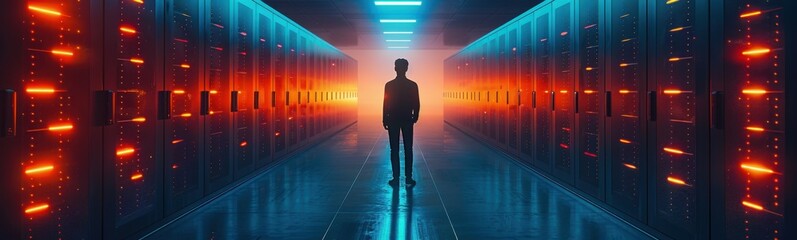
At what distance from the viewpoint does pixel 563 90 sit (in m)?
6.36

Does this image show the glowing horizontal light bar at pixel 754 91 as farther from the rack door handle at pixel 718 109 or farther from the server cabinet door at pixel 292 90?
the server cabinet door at pixel 292 90

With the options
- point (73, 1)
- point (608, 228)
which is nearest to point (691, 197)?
point (608, 228)

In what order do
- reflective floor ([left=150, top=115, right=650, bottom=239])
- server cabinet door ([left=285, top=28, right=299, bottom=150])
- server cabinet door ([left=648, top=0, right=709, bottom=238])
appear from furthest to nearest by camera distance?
server cabinet door ([left=285, top=28, right=299, bottom=150]) → reflective floor ([left=150, top=115, right=650, bottom=239]) → server cabinet door ([left=648, top=0, right=709, bottom=238])

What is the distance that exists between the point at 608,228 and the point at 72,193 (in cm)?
392

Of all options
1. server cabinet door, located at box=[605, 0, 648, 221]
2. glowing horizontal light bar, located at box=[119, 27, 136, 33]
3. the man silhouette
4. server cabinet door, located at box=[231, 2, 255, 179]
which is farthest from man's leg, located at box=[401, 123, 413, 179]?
glowing horizontal light bar, located at box=[119, 27, 136, 33]

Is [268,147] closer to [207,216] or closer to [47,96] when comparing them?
[207,216]

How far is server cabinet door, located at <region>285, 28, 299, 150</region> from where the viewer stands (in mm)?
9078

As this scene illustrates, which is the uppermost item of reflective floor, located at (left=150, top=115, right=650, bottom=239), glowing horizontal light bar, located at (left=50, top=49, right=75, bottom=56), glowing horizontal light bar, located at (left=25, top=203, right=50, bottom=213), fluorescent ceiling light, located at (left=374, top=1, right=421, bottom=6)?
fluorescent ceiling light, located at (left=374, top=1, right=421, bottom=6)

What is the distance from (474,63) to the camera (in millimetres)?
13320

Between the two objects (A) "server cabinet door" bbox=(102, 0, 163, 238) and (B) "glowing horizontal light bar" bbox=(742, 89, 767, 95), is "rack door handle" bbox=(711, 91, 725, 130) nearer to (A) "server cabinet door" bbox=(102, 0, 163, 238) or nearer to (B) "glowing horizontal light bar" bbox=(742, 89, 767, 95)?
(B) "glowing horizontal light bar" bbox=(742, 89, 767, 95)

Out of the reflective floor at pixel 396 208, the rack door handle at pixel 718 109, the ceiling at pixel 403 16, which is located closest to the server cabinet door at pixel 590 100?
the reflective floor at pixel 396 208

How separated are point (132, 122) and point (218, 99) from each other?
1.80 metres

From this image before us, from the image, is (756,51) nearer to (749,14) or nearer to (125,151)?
Answer: (749,14)

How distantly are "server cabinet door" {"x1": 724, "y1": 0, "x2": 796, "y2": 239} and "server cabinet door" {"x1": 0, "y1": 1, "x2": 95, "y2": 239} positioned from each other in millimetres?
4019
